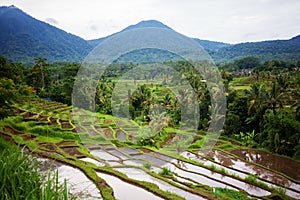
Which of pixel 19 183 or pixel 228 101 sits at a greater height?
pixel 19 183

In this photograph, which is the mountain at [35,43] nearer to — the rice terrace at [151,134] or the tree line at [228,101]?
the tree line at [228,101]

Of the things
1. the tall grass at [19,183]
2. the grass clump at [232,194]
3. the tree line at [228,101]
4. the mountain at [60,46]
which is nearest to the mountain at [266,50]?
the mountain at [60,46]

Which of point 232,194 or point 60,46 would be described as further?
point 60,46

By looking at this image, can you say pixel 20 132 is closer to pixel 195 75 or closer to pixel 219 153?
pixel 219 153

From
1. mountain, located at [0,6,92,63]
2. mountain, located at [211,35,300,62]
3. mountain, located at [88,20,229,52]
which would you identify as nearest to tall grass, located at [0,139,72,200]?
mountain, located at [88,20,229,52]

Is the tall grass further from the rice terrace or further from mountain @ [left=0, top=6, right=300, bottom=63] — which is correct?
mountain @ [left=0, top=6, right=300, bottom=63]

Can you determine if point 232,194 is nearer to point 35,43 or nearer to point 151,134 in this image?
point 151,134

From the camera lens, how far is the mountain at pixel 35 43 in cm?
4809

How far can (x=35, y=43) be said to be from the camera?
55.5 meters

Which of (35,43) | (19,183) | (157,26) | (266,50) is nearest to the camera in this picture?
(19,183)

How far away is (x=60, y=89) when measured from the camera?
2494cm

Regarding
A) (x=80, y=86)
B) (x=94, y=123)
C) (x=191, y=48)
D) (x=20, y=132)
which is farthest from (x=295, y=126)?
(x=80, y=86)

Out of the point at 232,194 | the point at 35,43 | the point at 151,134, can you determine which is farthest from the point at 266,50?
the point at 232,194

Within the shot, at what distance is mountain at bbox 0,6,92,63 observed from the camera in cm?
4809
